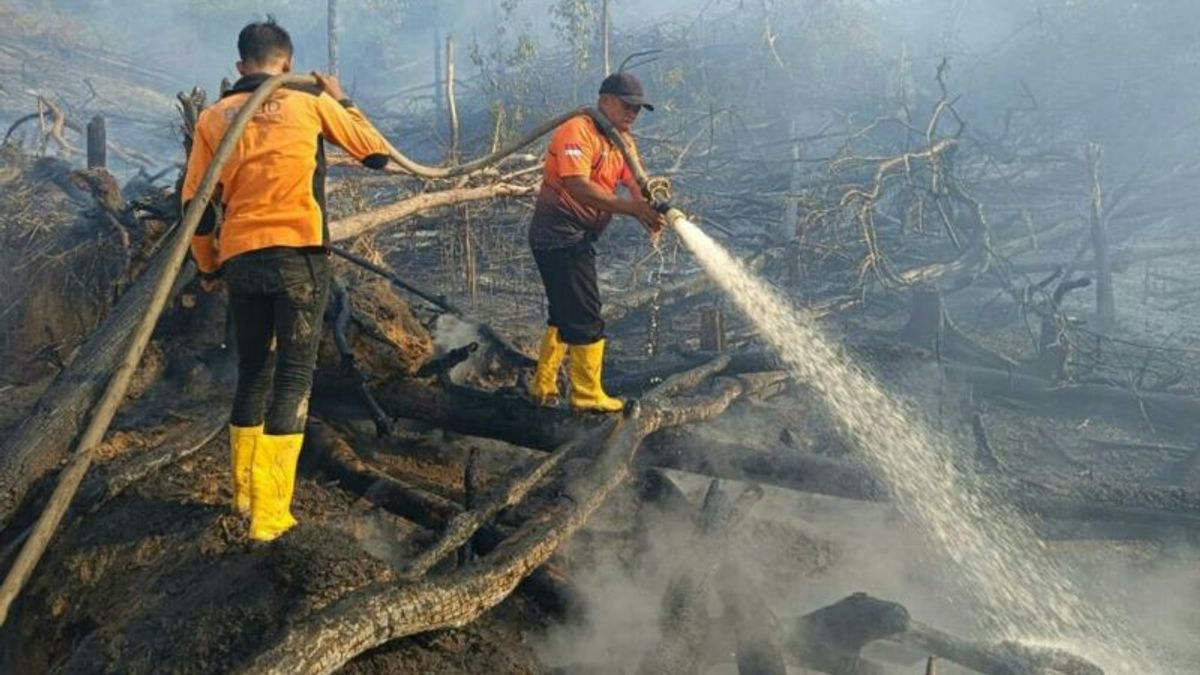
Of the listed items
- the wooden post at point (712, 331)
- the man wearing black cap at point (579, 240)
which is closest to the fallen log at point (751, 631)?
the man wearing black cap at point (579, 240)

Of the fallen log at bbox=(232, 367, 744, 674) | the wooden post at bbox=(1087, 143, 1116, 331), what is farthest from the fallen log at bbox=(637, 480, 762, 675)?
the wooden post at bbox=(1087, 143, 1116, 331)

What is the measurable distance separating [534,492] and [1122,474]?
465 cm

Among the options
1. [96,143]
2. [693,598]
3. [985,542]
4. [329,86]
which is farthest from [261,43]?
[96,143]

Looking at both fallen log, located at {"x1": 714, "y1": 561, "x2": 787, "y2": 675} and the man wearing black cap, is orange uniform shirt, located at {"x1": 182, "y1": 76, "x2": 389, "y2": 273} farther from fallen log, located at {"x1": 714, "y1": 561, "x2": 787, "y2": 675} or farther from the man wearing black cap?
fallen log, located at {"x1": 714, "y1": 561, "x2": 787, "y2": 675}

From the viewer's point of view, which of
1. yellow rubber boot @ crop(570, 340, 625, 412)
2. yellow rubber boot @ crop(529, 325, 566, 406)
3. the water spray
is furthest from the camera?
yellow rubber boot @ crop(529, 325, 566, 406)

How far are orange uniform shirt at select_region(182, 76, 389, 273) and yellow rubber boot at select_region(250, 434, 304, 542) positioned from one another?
2.21ft

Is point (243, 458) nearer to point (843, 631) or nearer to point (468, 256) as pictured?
point (843, 631)

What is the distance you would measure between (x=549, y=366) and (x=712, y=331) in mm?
2329

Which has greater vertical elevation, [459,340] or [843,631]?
[459,340]

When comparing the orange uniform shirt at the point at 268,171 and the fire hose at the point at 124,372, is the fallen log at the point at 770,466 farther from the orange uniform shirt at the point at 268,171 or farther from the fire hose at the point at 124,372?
the fire hose at the point at 124,372

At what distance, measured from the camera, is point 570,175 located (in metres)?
4.34

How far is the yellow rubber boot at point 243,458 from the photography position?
9.79 feet

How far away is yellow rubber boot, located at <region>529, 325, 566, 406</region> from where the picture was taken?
15.2ft

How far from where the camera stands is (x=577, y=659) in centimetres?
312
